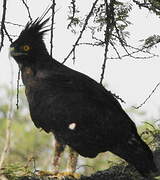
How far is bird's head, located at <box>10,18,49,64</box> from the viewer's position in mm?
8484

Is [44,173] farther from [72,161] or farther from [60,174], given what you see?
[72,161]

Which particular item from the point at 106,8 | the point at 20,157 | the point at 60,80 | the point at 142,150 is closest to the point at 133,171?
the point at 142,150

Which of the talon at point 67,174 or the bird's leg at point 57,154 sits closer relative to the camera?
the talon at point 67,174

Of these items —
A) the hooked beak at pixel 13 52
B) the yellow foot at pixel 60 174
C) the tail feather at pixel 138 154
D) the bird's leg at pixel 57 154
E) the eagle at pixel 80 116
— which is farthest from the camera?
the hooked beak at pixel 13 52

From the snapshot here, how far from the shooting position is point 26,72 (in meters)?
8.36

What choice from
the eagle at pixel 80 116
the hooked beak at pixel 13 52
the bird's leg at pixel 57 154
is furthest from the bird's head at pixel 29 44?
the bird's leg at pixel 57 154

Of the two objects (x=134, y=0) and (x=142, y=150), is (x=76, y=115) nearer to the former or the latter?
(x=142, y=150)

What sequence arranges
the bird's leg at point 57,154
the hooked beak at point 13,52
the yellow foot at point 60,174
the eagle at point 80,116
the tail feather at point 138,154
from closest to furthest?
the tail feather at point 138,154 < the yellow foot at point 60,174 < the eagle at point 80,116 < the bird's leg at point 57,154 < the hooked beak at point 13,52

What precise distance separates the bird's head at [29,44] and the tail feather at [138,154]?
1.93m

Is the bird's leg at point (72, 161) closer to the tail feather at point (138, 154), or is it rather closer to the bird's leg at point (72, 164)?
the bird's leg at point (72, 164)

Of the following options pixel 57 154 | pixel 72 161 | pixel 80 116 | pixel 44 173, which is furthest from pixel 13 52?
pixel 44 173

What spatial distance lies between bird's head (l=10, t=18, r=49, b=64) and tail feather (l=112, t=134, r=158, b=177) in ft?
A: 6.32

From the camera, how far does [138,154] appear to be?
24.3ft

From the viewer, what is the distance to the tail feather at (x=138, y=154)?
7.33 meters
